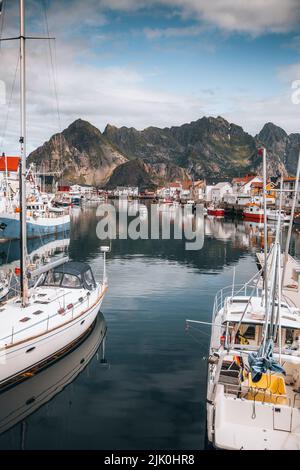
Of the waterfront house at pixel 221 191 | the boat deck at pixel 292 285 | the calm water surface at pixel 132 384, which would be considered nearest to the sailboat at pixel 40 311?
the calm water surface at pixel 132 384

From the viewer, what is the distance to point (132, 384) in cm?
1770

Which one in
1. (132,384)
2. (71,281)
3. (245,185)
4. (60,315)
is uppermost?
(245,185)

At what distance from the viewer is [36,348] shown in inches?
663

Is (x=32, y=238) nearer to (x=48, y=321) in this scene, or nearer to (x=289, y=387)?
(x=48, y=321)

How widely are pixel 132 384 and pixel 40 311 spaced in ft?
18.6

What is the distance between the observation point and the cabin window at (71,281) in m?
22.9

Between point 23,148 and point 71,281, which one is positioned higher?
point 23,148

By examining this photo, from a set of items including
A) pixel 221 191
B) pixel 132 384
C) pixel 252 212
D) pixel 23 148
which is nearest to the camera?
pixel 132 384

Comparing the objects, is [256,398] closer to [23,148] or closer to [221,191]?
[23,148]

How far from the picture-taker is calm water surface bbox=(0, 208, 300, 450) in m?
13.6

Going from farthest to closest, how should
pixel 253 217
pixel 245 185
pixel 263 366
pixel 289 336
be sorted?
pixel 245 185, pixel 253 217, pixel 289 336, pixel 263 366

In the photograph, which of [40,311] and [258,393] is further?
[40,311]

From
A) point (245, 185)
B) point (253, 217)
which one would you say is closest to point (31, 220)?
point (253, 217)

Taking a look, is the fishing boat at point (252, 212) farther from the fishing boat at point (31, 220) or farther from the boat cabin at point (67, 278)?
the boat cabin at point (67, 278)
